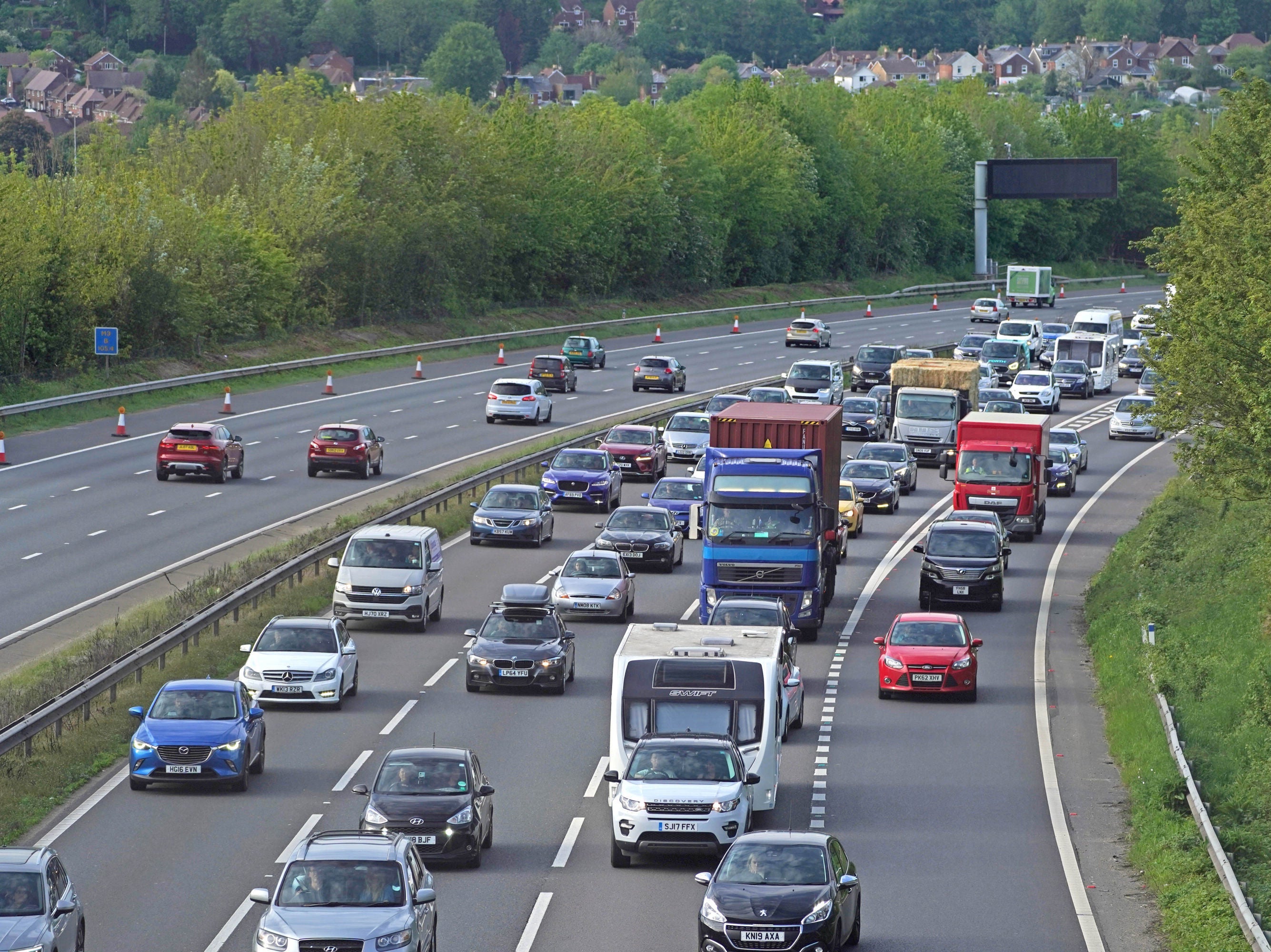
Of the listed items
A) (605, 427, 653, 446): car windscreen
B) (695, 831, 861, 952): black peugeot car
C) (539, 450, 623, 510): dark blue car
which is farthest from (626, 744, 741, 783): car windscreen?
(605, 427, 653, 446): car windscreen

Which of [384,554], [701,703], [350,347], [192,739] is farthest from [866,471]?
[350,347]

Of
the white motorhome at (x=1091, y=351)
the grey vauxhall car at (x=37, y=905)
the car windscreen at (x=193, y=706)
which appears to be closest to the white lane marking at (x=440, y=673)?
the car windscreen at (x=193, y=706)

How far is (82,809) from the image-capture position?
25.7 metres

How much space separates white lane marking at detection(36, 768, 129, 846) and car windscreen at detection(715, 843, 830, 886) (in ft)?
28.8

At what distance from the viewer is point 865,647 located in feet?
126

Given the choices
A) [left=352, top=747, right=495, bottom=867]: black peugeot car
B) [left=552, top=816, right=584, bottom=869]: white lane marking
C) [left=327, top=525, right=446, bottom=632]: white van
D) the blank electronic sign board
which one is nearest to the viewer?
[left=352, top=747, right=495, bottom=867]: black peugeot car

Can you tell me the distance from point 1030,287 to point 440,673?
90.5 meters

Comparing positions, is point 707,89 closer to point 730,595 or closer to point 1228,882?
point 730,595

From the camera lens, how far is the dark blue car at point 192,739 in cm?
2627

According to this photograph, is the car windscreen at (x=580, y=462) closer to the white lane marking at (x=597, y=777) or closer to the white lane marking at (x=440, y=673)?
the white lane marking at (x=440, y=673)

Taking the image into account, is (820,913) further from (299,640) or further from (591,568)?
(591,568)

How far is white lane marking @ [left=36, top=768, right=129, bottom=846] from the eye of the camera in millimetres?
24312

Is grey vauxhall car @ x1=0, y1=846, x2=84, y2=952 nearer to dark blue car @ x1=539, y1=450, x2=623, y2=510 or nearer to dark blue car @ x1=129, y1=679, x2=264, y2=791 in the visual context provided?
dark blue car @ x1=129, y1=679, x2=264, y2=791

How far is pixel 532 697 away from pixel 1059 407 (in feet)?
167
